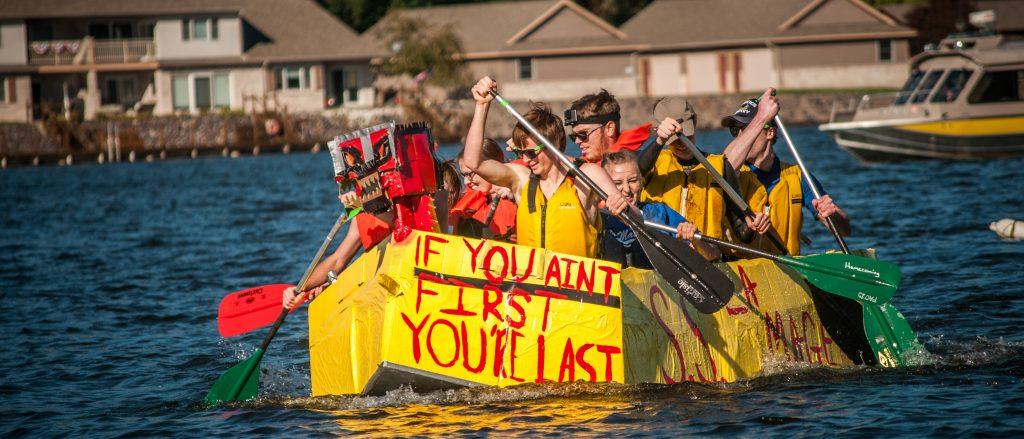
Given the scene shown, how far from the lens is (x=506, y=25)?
68.4 m

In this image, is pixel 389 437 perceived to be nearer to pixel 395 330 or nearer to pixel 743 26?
pixel 395 330

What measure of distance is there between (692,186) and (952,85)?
75.5ft

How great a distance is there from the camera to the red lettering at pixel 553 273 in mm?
8070

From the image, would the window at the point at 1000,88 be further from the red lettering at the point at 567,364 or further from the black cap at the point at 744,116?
the red lettering at the point at 567,364

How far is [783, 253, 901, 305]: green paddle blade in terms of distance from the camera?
9195mm

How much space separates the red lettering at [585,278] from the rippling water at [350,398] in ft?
2.40

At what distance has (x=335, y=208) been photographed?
30.2 meters

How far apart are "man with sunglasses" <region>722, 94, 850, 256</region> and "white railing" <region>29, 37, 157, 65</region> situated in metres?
54.7

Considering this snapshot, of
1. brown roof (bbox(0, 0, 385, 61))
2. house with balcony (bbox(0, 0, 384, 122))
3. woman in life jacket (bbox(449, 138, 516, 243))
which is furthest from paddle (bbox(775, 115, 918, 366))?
brown roof (bbox(0, 0, 385, 61))

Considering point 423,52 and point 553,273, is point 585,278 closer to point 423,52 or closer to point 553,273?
point 553,273

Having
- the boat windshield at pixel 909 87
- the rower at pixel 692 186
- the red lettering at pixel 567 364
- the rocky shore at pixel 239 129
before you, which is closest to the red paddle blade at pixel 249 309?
the red lettering at pixel 567 364

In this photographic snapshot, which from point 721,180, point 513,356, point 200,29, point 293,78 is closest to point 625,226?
point 721,180

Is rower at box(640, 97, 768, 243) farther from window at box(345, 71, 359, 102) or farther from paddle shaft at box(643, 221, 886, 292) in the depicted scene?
window at box(345, 71, 359, 102)

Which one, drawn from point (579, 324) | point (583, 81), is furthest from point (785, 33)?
point (579, 324)
